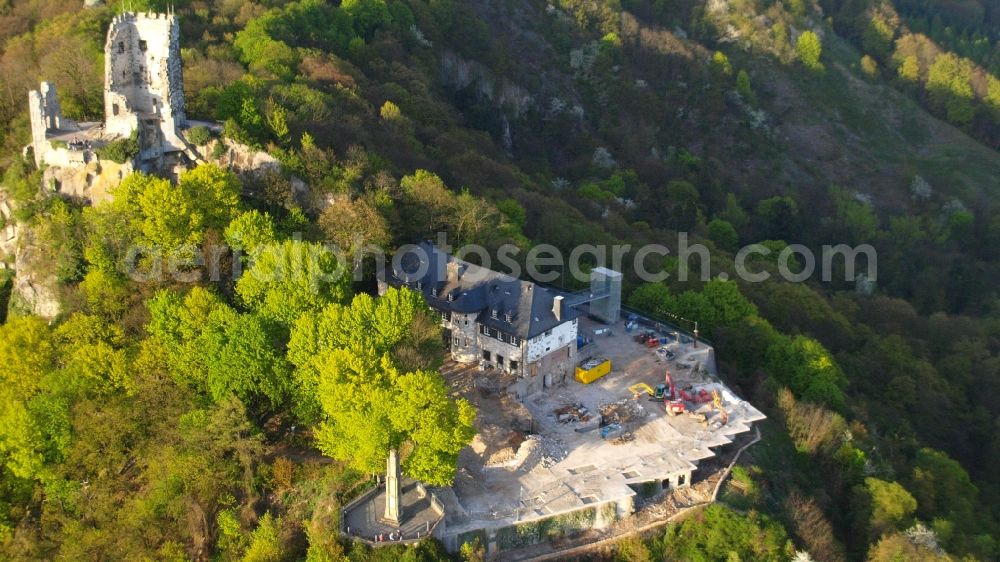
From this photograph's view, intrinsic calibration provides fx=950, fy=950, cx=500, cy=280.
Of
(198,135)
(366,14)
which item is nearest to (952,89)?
(366,14)

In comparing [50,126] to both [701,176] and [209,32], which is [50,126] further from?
[701,176]

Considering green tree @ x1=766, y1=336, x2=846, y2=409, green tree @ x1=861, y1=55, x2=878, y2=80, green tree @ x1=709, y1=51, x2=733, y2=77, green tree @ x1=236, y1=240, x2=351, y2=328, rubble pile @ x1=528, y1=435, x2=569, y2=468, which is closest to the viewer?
rubble pile @ x1=528, y1=435, x2=569, y2=468

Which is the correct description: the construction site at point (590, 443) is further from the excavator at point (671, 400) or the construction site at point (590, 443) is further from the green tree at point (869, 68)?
the green tree at point (869, 68)

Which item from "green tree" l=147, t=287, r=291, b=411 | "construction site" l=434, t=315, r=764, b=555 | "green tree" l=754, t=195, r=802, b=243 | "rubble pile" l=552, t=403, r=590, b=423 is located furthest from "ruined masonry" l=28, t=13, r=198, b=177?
"green tree" l=754, t=195, r=802, b=243

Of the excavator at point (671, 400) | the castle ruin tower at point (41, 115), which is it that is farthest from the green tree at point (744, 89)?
the castle ruin tower at point (41, 115)

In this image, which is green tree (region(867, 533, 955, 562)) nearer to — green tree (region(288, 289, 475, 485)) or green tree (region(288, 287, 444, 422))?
green tree (region(288, 289, 475, 485))

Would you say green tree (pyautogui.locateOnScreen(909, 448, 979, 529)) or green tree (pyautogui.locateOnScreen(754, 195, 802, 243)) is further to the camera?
green tree (pyautogui.locateOnScreen(754, 195, 802, 243))
